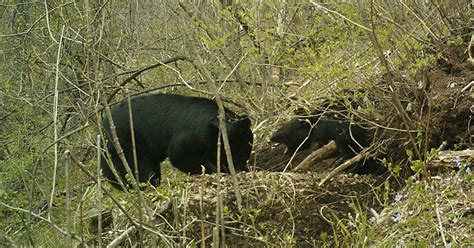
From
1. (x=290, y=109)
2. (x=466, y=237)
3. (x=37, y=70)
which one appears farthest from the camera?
(x=37, y=70)

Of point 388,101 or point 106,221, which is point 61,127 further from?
point 388,101

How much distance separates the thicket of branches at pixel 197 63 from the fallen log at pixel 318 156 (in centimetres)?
59

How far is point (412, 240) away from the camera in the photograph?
5.68 metres

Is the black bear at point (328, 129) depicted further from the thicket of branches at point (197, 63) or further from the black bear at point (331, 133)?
the thicket of branches at point (197, 63)

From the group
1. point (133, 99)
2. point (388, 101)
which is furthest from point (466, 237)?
point (133, 99)

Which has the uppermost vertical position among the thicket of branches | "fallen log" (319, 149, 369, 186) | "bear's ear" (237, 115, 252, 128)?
the thicket of branches

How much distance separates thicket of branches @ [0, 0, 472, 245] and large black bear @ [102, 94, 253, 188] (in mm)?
396

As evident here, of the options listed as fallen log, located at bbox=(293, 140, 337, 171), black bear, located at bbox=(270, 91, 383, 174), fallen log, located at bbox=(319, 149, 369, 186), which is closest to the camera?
fallen log, located at bbox=(319, 149, 369, 186)

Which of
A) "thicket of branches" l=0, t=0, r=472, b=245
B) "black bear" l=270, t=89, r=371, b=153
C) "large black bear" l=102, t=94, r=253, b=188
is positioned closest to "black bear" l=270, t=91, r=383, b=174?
"black bear" l=270, t=89, r=371, b=153

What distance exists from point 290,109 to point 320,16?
150cm

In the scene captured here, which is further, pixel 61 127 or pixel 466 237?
pixel 61 127

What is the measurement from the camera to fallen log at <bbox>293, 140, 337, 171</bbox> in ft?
28.7

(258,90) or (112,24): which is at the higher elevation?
(112,24)

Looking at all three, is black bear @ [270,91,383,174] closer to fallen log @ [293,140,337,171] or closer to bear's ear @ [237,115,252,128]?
fallen log @ [293,140,337,171]
